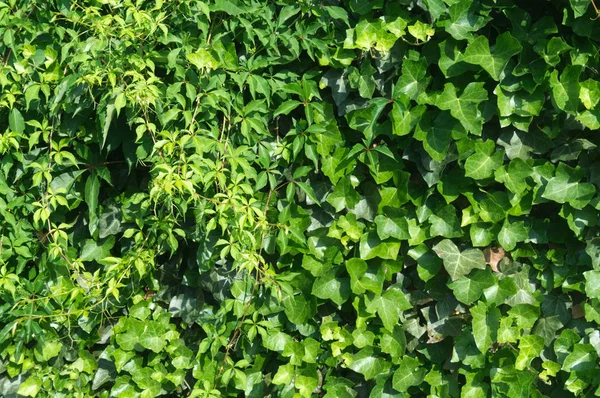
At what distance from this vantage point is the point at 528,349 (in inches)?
103

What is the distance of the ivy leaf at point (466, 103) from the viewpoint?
8.14 ft

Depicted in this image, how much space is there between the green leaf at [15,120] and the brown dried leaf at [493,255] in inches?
73.9

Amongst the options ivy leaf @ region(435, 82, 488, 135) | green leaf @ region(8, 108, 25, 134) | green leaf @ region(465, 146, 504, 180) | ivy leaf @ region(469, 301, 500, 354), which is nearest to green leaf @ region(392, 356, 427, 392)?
ivy leaf @ region(469, 301, 500, 354)

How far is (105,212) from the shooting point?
112 inches

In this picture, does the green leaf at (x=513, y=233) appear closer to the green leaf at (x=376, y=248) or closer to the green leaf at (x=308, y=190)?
the green leaf at (x=376, y=248)

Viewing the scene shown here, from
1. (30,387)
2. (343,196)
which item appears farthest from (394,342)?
(30,387)

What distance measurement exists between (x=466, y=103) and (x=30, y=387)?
2.11 meters

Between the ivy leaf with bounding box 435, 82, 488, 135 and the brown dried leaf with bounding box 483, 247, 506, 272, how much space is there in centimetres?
51

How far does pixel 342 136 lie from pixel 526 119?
0.68m

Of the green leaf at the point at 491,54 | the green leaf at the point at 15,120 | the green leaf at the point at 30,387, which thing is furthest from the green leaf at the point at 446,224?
the green leaf at the point at 30,387

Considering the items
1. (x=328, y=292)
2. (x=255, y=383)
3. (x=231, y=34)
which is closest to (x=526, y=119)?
(x=328, y=292)

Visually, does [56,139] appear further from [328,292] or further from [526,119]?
[526,119]

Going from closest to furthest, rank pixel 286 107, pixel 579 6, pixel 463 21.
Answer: pixel 579 6
pixel 463 21
pixel 286 107

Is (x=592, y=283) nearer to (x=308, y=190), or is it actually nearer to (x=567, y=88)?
(x=567, y=88)
